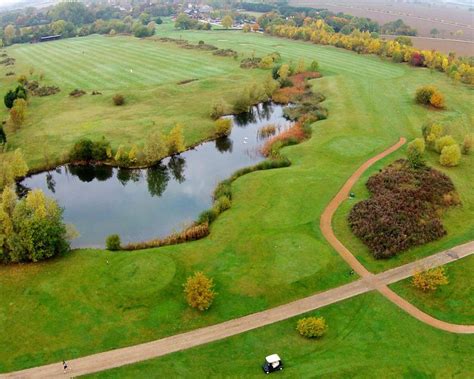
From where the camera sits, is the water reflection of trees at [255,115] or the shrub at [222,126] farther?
the water reflection of trees at [255,115]

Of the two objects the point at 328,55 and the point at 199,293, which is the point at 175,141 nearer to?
the point at 199,293

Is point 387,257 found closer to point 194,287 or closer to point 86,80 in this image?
point 194,287

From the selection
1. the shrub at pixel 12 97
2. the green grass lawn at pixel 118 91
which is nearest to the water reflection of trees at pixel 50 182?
the green grass lawn at pixel 118 91

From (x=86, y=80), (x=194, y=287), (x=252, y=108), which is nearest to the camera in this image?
(x=194, y=287)

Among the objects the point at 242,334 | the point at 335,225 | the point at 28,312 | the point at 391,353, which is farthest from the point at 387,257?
the point at 28,312

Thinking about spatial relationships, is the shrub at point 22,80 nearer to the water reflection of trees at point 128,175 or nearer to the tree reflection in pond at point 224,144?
the water reflection of trees at point 128,175

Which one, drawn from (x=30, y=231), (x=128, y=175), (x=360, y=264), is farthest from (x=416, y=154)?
(x=30, y=231)
